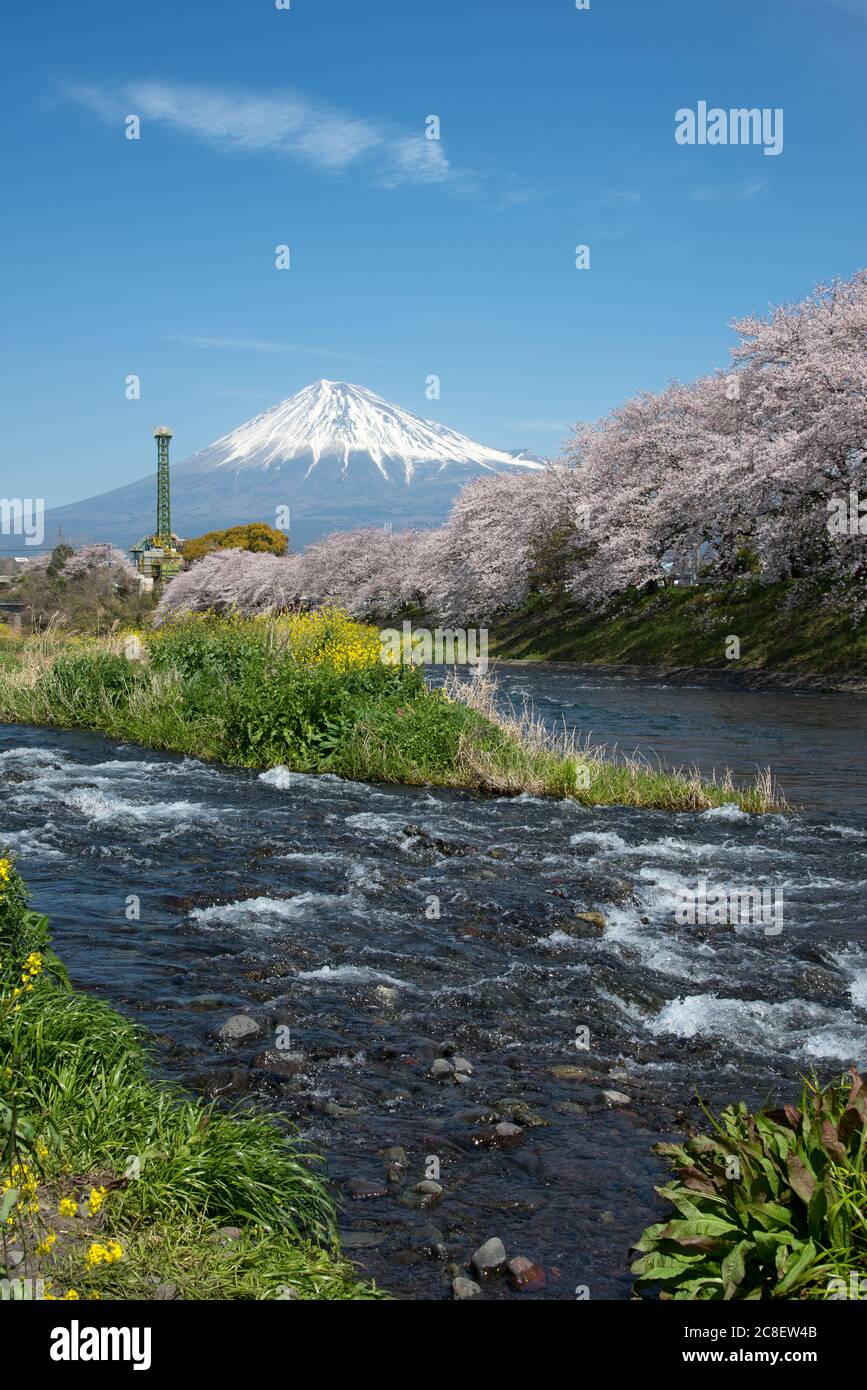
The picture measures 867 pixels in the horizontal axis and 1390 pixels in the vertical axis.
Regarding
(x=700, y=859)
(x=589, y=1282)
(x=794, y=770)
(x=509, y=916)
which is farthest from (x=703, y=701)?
(x=589, y=1282)

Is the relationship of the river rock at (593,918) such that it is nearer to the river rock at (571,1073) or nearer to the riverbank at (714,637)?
the river rock at (571,1073)

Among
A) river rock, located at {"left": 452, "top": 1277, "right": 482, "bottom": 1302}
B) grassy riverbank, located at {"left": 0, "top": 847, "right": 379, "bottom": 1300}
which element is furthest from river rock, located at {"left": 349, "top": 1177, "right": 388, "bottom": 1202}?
river rock, located at {"left": 452, "top": 1277, "right": 482, "bottom": 1302}

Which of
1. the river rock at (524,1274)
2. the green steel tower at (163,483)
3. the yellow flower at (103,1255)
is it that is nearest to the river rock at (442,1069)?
the river rock at (524,1274)

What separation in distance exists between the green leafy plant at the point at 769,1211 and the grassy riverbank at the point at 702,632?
111 ft

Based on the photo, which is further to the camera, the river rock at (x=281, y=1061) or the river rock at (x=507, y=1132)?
the river rock at (x=281, y=1061)

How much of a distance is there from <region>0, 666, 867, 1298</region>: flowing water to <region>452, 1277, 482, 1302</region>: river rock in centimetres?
7

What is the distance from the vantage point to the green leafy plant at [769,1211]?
4.14 meters

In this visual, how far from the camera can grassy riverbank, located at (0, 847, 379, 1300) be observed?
4.39m

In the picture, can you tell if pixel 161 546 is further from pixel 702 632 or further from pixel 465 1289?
pixel 465 1289

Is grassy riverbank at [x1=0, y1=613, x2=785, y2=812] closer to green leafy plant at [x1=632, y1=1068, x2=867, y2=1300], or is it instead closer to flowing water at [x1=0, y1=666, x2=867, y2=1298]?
flowing water at [x1=0, y1=666, x2=867, y2=1298]

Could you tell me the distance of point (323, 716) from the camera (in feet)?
67.2
